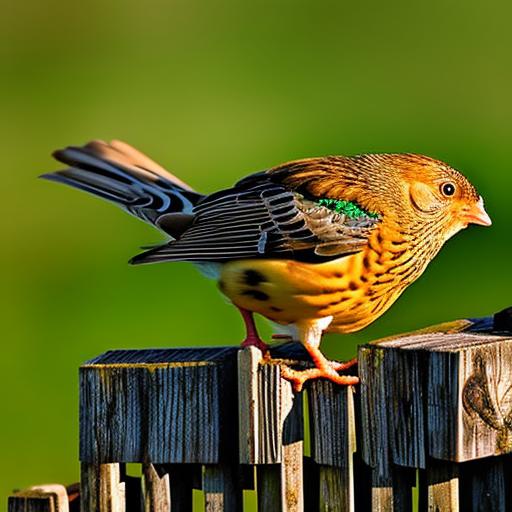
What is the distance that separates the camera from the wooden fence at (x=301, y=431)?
4.25 meters

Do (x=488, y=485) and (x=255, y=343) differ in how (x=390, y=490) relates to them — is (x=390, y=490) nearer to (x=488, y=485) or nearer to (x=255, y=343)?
(x=488, y=485)

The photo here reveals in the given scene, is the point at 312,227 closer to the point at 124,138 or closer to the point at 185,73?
the point at 124,138

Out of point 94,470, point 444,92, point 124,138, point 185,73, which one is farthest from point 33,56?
point 94,470

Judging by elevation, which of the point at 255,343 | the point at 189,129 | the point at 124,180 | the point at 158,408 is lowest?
the point at 158,408

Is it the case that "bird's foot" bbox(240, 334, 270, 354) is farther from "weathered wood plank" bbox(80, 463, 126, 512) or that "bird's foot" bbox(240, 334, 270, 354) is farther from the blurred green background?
the blurred green background

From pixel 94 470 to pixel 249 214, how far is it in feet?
5.35

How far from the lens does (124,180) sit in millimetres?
6422

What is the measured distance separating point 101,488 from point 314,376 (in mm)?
668

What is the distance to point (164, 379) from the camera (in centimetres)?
438

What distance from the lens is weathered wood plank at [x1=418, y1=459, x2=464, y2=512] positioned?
4367 mm

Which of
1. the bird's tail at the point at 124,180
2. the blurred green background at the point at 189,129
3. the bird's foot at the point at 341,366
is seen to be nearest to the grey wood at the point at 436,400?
the bird's foot at the point at 341,366

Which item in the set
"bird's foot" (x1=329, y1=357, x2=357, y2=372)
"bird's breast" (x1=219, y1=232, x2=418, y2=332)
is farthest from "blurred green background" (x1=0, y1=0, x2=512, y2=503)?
"bird's foot" (x1=329, y1=357, x2=357, y2=372)

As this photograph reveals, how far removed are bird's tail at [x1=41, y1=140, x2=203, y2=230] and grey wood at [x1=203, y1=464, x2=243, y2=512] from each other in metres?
1.77

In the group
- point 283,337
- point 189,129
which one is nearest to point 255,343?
point 283,337
